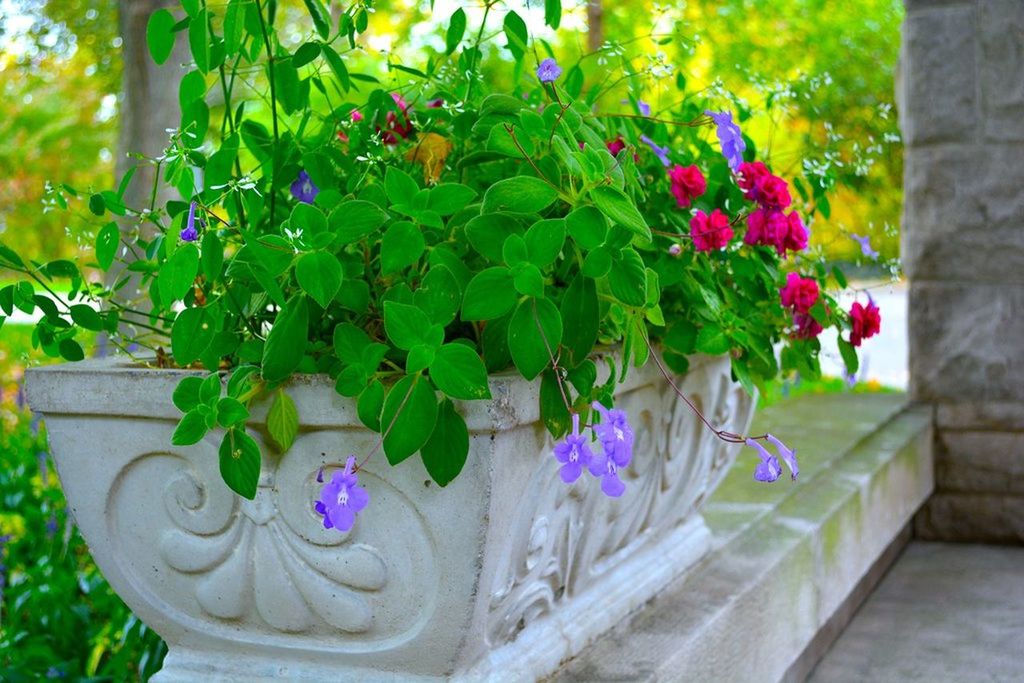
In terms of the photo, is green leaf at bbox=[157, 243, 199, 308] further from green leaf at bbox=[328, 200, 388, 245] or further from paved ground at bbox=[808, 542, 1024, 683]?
paved ground at bbox=[808, 542, 1024, 683]

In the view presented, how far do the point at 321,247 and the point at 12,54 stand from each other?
41.1ft

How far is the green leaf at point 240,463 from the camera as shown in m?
1.21

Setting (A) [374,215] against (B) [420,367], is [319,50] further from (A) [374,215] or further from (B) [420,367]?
(B) [420,367]

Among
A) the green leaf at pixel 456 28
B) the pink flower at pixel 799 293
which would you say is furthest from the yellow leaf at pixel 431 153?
the pink flower at pixel 799 293

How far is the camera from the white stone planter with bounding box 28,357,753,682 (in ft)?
4.12

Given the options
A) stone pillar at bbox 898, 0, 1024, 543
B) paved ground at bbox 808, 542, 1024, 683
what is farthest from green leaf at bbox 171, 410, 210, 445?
stone pillar at bbox 898, 0, 1024, 543

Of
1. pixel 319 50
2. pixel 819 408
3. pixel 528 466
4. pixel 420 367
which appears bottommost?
pixel 819 408

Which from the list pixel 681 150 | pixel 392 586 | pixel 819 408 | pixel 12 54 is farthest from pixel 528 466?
pixel 12 54

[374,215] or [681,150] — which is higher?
[681,150]

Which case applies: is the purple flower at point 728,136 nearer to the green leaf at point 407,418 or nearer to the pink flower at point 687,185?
the pink flower at point 687,185

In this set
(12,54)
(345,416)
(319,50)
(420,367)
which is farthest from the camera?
(12,54)

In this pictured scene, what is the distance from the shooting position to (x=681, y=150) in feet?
6.15

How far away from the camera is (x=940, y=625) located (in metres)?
2.86

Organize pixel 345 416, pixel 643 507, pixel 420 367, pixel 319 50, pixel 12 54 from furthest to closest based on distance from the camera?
pixel 12 54
pixel 643 507
pixel 319 50
pixel 345 416
pixel 420 367
